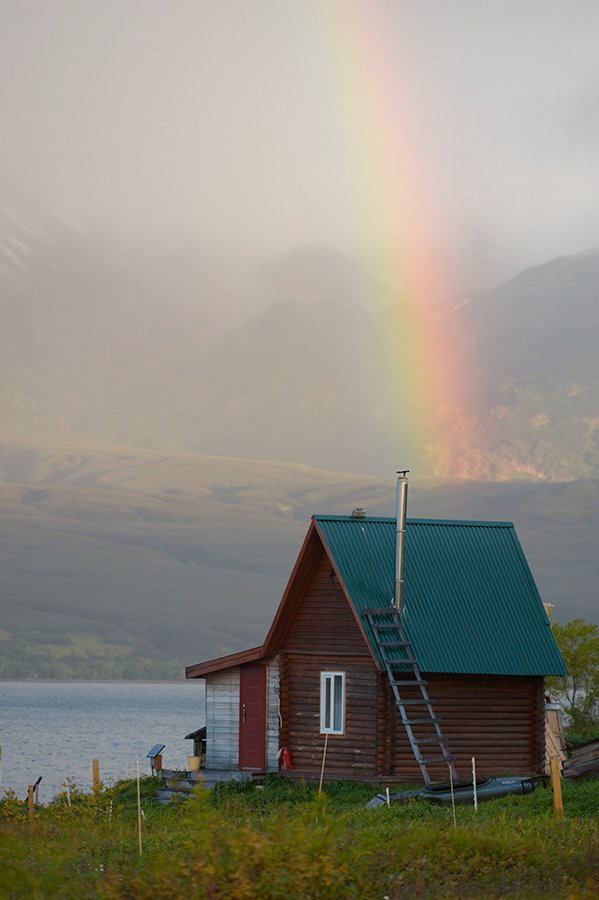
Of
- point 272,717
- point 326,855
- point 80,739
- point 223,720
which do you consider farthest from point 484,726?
point 80,739

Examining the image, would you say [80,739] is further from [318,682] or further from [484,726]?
[484,726]

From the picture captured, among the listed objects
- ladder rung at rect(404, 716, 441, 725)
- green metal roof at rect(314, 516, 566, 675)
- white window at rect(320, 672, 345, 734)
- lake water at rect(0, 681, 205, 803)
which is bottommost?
lake water at rect(0, 681, 205, 803)

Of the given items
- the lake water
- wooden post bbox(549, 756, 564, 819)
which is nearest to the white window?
the lake water

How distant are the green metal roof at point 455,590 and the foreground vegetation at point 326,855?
7725 millimetres

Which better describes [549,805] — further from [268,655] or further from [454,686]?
[268,655]

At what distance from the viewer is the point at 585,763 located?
29078 mm

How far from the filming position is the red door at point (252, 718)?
122 feet

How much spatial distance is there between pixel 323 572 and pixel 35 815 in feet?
32.9

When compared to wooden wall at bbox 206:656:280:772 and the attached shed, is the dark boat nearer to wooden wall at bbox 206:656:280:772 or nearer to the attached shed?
the attached shed

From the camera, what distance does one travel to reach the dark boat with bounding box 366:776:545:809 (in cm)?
2891

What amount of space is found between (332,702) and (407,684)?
2725 millimetres

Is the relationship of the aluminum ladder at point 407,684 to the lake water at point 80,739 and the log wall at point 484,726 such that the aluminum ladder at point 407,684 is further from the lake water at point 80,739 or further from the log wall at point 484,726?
the lake water at point 80,739

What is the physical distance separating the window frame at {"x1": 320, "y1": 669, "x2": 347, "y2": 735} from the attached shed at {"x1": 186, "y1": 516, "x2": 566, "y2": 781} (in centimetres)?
3

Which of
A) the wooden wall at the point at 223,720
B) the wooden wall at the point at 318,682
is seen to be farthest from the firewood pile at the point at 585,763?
the wooden wall at the point at 223,720
